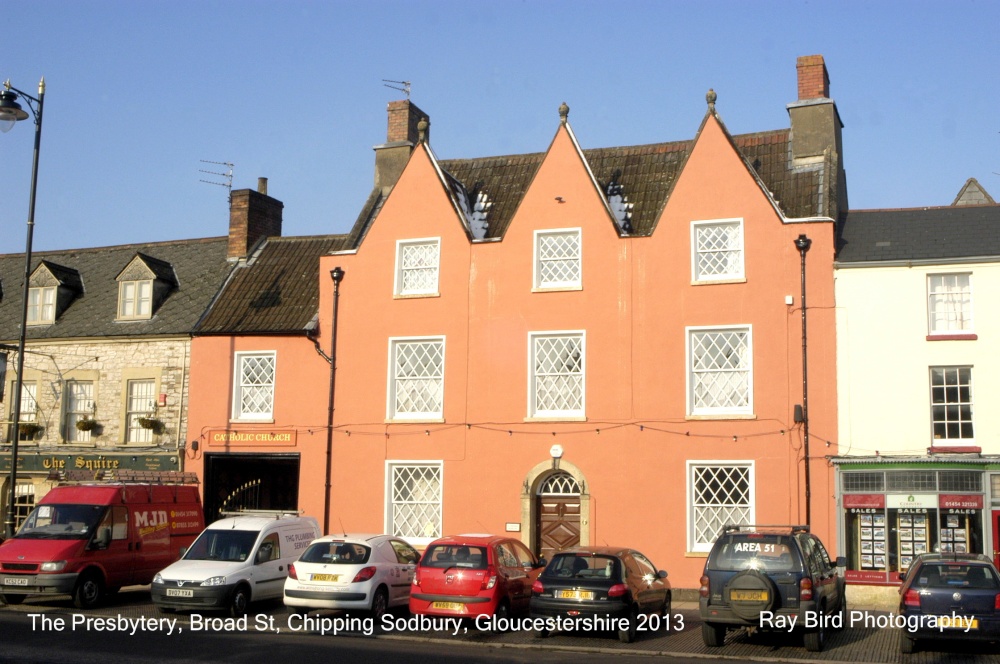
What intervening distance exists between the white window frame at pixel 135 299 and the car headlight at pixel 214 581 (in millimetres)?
13490

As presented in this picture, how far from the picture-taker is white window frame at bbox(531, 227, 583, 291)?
24781 millimetres

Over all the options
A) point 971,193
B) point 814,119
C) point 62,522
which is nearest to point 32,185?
point 62,522

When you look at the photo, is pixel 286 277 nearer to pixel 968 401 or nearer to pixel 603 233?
pixel 603 233

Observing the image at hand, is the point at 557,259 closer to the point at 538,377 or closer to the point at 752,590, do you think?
the point at 538,377

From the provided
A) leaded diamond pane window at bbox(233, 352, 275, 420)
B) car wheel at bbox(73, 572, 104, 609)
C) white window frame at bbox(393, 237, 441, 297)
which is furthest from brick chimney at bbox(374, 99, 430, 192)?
car wheel at bbox(73, 572, 104, 609)

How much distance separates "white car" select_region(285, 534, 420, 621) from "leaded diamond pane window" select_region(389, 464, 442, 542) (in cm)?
602

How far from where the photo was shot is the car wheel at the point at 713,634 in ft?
51.5

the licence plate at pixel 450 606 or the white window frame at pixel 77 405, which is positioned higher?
the white window frame at pixel 77 405

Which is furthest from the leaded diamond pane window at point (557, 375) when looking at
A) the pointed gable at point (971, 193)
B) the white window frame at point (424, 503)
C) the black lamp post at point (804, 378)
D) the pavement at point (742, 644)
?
the pointed gable at point (971, 193)

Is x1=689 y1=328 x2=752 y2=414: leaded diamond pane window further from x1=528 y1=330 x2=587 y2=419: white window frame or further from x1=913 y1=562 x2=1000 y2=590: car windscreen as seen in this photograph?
x1=913 y1=562 x2=1000 y2=590: car windscreen

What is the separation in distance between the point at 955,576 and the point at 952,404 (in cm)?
737

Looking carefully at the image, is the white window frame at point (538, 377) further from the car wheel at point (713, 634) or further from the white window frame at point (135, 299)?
the white window frame at point (135, 299)

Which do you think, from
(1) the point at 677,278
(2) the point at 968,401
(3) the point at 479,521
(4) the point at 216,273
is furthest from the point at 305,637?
(4) the point at 216,273

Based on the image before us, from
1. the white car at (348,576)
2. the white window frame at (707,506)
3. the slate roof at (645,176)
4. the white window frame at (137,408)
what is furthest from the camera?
the white window frame at (137,408)
